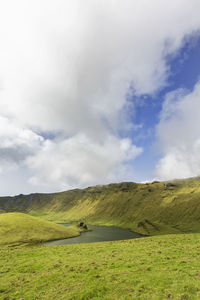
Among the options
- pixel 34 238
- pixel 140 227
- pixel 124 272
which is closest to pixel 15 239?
pixel 34 238

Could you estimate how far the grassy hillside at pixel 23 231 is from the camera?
8200 cm

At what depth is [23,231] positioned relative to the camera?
90.9m

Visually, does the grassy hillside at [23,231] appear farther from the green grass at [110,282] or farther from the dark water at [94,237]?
the green grass at [110,282]

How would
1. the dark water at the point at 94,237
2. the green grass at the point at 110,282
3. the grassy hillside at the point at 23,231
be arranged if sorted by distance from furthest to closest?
the dark water at the point at 94,237 → the grassy hillside at the point at 23,231 → the green grass at the point at 110,282

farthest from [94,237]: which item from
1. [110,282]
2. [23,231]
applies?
[110,282]

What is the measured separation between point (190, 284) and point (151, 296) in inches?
212

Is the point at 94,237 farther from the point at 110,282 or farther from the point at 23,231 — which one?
the point at 110,282

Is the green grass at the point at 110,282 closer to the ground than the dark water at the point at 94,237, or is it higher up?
higher up

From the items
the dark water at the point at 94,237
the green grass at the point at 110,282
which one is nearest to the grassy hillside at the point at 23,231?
the dark water at the point at 94,237

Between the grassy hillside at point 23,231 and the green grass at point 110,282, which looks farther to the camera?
the grassy hillside at point 23,231

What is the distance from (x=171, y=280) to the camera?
2047cm

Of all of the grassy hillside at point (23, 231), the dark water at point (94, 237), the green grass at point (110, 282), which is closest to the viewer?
the green grass at point (110, 282)

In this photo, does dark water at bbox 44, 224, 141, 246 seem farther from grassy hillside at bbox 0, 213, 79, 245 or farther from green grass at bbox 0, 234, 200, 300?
green grass at bbox 0, 234, 200, 300

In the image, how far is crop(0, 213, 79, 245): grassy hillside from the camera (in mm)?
82000
